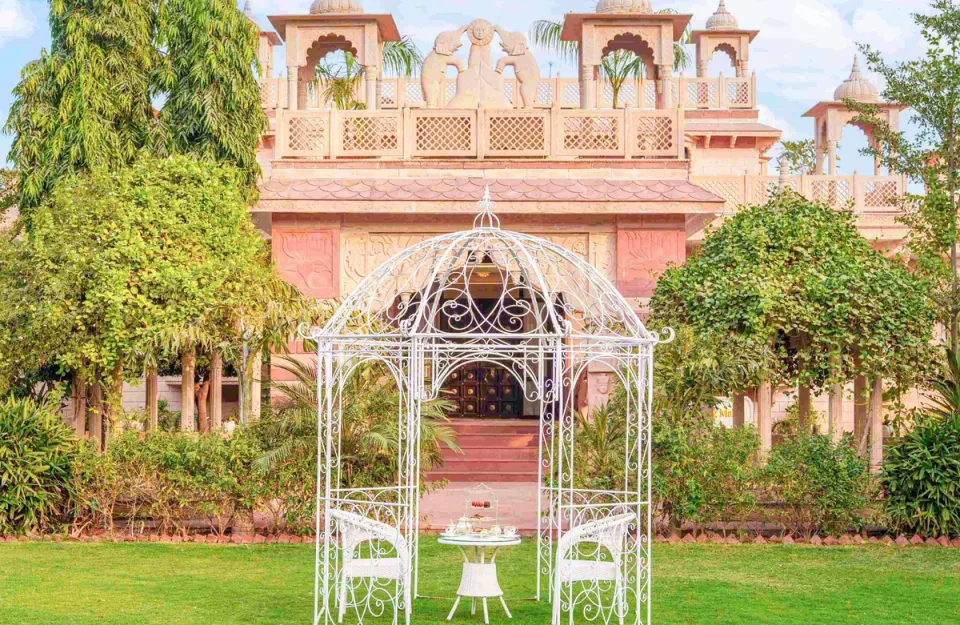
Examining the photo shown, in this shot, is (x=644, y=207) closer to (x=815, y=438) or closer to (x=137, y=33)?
(x=815, y=438)

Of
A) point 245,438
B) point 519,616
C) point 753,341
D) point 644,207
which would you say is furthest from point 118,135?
point 519,616

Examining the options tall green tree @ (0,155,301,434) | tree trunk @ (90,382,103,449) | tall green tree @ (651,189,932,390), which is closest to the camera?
tall green tree @ (651,189,932,390)

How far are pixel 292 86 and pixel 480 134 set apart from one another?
3131 mm

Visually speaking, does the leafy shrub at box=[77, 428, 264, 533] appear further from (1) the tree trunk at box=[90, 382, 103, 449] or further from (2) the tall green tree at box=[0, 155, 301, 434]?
(1) the tree trunk at box=[90, 382, 103, 449]

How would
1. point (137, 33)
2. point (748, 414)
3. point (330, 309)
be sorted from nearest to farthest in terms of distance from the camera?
point (330, 309) < point (137, 33) < point (748, 414)

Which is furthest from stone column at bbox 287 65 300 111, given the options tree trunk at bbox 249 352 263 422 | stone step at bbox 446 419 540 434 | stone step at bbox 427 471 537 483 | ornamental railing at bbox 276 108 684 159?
stone step at bbox 427 471 537 483

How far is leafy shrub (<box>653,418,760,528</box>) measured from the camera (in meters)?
13.0

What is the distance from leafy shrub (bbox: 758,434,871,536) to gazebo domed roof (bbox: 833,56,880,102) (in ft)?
52.2

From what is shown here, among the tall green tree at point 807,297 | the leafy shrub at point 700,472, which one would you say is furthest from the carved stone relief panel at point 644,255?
the leafy shrub at point 700,472

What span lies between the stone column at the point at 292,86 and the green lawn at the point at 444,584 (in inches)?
296

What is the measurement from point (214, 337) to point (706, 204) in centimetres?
625

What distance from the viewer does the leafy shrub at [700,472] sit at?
1303 centimetres

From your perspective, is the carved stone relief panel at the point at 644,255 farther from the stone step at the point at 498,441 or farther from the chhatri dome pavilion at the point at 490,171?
the stone step at the point at 498,441

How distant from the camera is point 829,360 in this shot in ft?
46.5
